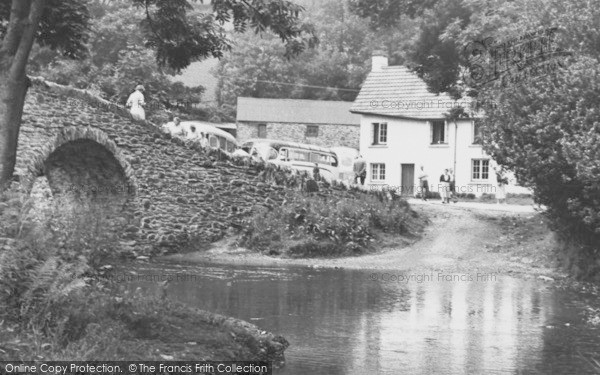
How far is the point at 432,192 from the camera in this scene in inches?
2119

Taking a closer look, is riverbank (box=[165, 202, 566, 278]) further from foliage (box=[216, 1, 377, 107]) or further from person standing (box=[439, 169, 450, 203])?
foliage (box=[216, 1, 377, 107])

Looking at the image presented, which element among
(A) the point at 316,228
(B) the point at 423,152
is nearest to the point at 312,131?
(B) the point at 423,152

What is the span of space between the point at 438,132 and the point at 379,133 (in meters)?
4.01

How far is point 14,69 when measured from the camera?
37.3ft

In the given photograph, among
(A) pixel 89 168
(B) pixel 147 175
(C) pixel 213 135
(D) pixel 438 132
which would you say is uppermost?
(D) pixel 438 132

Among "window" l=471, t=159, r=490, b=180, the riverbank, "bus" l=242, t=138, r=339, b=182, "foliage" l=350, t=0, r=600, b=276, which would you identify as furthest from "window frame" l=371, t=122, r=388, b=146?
"foliage" l=350, t=0, r=600, b=276

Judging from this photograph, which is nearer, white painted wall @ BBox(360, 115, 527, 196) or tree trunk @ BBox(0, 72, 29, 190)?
tree trunk @ BBox(0, 72, 29, 190)

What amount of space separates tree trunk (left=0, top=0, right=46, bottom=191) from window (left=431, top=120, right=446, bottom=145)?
47.8 metres

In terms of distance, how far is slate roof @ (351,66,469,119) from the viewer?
58.1 metres

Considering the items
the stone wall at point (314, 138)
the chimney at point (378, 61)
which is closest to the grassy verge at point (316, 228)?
the chimney at point (378, 61)

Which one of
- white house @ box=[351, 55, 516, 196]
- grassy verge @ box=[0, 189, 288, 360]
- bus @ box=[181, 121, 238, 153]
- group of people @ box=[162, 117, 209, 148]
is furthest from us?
white house @ box=[351, 55, 516, 196]

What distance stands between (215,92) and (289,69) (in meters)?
6.01

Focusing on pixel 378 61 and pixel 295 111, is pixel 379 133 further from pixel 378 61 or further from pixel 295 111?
pixel 295 111

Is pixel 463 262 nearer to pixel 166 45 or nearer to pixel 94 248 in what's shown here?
pixel 166 45
